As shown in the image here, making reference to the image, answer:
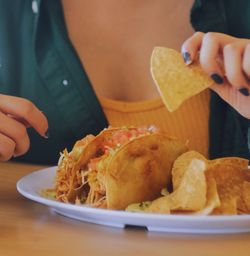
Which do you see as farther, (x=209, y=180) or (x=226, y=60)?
(x=226, y=60)

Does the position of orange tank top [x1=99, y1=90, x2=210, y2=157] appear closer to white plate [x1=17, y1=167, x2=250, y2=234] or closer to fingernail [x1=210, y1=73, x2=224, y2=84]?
fingernail [x1=210, y1=73, x2=224, y2=84]

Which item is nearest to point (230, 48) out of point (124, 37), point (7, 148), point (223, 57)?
point (223, 57)

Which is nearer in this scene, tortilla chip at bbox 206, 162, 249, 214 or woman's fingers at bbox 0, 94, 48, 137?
tortilla chip at bbox 206, 162, 249, 214

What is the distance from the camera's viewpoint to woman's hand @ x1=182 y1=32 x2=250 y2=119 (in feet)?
3.10

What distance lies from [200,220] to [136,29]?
3.20 ft

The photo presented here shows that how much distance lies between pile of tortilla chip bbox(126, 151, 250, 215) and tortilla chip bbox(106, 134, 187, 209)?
0.02m

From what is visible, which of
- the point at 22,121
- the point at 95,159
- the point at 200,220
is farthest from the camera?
the point at 22,121

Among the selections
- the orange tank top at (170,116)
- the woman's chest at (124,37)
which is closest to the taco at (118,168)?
the orange tank top at (170,116)

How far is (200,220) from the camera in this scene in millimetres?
767

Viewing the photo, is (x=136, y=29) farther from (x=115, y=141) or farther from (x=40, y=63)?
(x=115, y=141)

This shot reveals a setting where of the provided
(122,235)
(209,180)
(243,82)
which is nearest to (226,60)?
(243,82)

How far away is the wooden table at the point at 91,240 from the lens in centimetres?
75

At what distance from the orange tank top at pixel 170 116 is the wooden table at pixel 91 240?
657mm

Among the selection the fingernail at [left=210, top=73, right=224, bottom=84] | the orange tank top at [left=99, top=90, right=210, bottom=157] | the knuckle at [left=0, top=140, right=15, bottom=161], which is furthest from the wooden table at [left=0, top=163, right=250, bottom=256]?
the orange tank top at [left=99, top=90, right=210, bottom=157]
